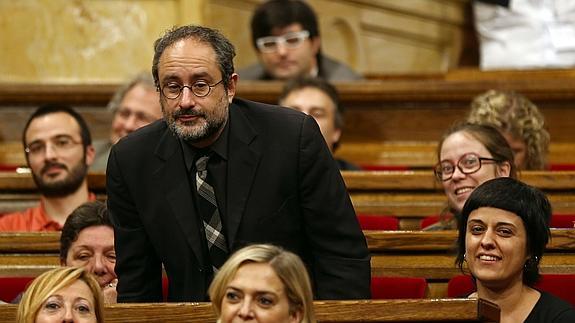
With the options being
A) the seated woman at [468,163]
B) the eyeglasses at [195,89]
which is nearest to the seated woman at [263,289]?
the eyeglasses at [195,89]

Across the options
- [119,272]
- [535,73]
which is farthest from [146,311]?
[535,73]

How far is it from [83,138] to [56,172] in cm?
12

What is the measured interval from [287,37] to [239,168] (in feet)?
4.68

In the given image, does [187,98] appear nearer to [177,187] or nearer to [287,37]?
[177,187]

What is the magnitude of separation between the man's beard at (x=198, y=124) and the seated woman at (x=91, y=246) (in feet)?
1.26

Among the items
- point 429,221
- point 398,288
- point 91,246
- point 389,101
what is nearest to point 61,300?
point 91,246

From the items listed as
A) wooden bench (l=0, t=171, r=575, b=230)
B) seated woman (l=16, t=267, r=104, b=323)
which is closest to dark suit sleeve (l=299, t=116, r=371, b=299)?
seated woman (l=16, t=267, r=104, b=323)

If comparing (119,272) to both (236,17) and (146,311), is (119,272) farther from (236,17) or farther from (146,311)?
(236,17)

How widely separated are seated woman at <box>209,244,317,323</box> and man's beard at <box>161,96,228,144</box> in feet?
0.90

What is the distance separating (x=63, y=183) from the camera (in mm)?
2912

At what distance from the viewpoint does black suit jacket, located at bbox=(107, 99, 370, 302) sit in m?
2.11

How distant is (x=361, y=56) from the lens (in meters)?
4.35

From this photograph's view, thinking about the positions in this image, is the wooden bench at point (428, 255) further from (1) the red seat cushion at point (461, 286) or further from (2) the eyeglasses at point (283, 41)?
(2) the eyeglasses at point (283, 41)

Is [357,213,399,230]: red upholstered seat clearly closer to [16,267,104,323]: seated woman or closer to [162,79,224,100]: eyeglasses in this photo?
[162,79,224,100]: eyeglasses
